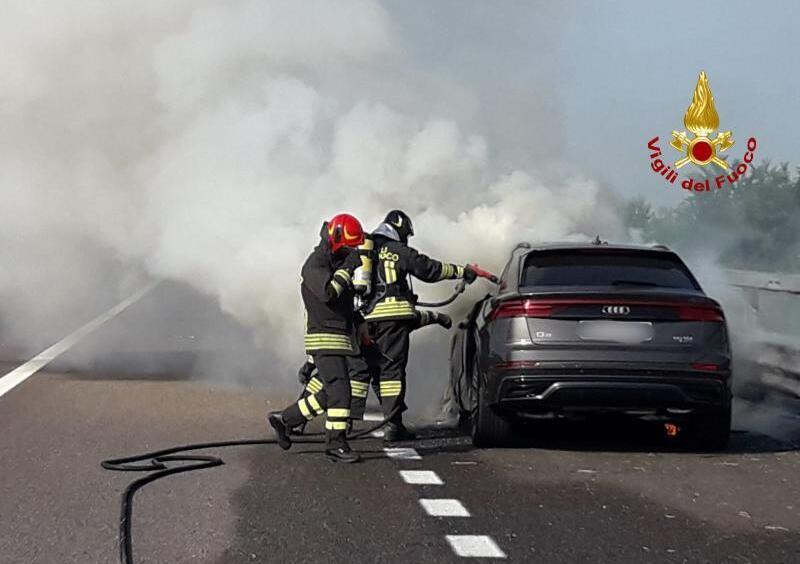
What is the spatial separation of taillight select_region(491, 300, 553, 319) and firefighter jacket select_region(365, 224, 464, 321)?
115 centimetres

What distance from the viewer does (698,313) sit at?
9.67m

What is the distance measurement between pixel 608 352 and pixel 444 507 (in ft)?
7.36

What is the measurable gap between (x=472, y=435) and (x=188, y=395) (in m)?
3.70

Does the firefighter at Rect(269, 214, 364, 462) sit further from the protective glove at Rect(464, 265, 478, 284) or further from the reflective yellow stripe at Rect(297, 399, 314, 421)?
the protective glove at Rect(464, 265, 478, 284)

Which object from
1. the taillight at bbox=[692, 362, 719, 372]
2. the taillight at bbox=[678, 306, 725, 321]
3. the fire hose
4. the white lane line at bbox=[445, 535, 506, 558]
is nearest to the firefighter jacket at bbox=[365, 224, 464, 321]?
the fire hose

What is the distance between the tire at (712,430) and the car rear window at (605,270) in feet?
3.08

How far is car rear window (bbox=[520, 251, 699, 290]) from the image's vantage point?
32.8 ft

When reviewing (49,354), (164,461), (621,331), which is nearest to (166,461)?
(164,461)

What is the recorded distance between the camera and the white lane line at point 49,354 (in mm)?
14133

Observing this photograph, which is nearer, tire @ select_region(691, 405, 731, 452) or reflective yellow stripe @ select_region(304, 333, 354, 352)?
reflective yellow stripe @ select_region(304, 333, 354, 352)

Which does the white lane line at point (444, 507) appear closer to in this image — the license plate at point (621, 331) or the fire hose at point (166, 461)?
the fire hose at point (166, 461)

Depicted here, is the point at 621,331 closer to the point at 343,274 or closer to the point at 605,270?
the point at 605,270

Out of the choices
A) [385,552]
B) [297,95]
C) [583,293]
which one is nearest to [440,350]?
[583,293]

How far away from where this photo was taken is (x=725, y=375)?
31.7 feet
